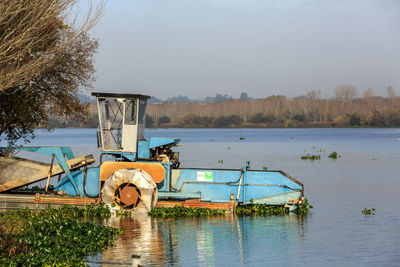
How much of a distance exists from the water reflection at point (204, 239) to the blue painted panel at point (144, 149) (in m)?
2.64

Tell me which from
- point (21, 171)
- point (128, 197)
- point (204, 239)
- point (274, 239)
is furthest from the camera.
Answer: point (21, 171)

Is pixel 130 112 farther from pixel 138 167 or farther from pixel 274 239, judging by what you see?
pixel 274 239

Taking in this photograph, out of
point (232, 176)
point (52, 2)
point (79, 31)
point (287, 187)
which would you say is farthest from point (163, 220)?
point (52, 2)

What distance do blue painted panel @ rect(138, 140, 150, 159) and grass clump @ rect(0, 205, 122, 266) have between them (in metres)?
5.03

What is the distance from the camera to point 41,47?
21812 mm

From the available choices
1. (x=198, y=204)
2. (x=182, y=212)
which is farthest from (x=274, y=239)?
(x=182, y=212)

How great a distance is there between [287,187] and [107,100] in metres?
7.89

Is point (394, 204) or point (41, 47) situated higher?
point (41, 47)

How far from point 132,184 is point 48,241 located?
267 inches

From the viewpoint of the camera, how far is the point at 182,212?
2252 cm

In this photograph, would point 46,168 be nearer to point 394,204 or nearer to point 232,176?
point 232,176

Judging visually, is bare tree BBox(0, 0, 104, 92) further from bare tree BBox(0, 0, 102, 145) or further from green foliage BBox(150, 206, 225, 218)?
green foliage BBox(150, 206, 225, 218)

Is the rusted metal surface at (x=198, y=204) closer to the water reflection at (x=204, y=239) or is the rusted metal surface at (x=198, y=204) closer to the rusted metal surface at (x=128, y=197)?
the water reflection at (x=204, y=239)

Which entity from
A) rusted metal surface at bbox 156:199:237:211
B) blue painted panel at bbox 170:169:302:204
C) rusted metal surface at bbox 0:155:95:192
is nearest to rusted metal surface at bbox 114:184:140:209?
rusted metal surface at bbox 156:199:237:211
